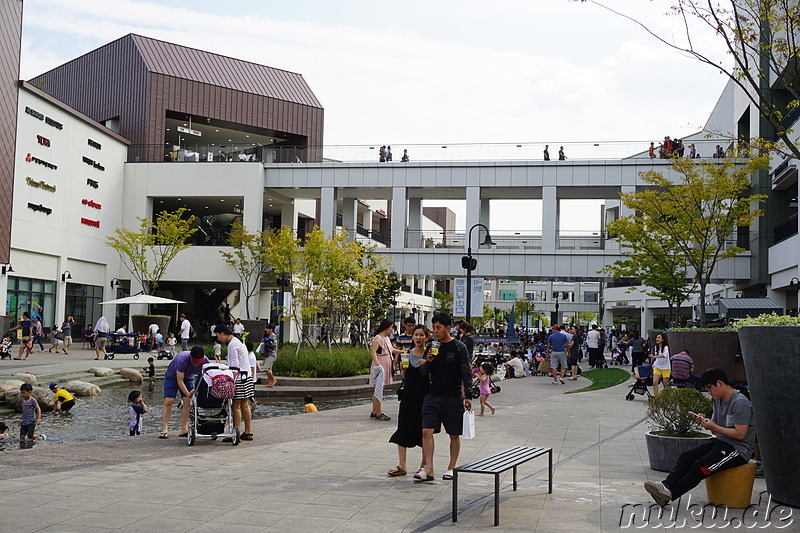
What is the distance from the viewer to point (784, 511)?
720 cm

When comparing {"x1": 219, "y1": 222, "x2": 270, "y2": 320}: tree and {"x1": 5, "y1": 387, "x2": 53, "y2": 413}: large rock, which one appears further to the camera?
{"x1": 219, "y1": 222, "x2": 270, "y2": 320}: tree

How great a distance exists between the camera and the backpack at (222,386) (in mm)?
10641

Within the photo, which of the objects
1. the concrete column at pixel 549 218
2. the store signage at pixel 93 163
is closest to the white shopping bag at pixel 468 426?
the concrete column at pixel 549 218

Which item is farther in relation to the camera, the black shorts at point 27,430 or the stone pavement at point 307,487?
the black shorts at point 27,430

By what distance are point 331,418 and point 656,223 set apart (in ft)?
65.6

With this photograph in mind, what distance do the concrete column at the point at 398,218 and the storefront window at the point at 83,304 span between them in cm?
1579

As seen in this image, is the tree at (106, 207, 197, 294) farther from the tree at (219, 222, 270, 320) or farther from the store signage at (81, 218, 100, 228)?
the tree at (219, 222, 270, 320)

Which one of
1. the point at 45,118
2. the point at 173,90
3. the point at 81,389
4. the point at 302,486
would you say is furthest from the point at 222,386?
the point at 173,90

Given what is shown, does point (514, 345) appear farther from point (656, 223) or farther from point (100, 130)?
point (100, 130)

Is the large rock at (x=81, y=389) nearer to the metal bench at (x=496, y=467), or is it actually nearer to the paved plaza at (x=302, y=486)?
the paved plaza at (x=302, y=486)

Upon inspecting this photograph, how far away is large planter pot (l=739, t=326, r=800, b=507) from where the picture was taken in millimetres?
7250

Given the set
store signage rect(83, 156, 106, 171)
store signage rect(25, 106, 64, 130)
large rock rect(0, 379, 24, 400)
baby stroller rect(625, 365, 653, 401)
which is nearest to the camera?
large rock rect(0, 379, 24, 400)

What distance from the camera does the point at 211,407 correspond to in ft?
35.8

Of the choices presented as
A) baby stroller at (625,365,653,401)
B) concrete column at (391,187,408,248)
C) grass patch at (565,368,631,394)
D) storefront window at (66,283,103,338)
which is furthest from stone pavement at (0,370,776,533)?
storefront window at (66,283,103,338)
